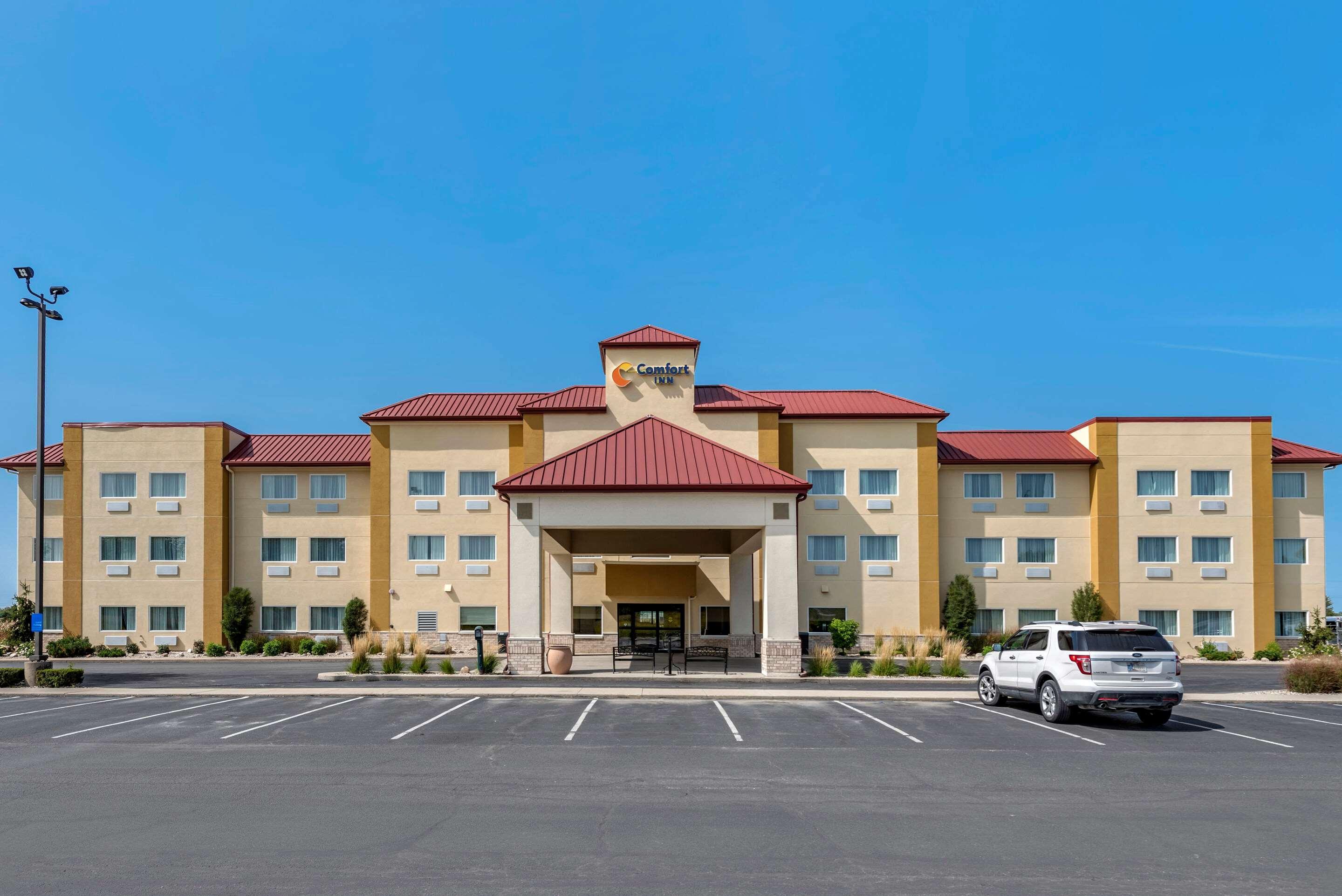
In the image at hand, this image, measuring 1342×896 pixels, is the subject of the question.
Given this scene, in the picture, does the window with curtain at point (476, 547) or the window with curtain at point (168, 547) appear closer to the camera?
the window with curtain at point (476, 547)

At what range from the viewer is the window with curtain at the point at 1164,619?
36.3 m

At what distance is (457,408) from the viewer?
123 ft

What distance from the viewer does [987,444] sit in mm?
38625

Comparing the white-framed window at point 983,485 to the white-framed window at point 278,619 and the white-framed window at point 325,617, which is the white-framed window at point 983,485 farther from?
the white-framed window at point 278,619

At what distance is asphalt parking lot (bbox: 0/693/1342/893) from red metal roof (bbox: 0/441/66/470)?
2537cm

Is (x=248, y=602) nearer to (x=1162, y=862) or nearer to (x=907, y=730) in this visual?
(x=907, y=730)

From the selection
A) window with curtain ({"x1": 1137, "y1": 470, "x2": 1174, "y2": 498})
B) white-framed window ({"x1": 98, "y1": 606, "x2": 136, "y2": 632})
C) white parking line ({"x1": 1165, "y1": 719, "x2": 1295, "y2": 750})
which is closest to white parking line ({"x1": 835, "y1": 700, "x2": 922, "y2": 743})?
white parking line ({"x1": 1165, "y1": 719, "x2": 1295, "y2": 750})

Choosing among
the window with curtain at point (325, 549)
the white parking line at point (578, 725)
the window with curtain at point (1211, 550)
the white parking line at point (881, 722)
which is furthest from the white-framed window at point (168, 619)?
the window with curtain at point (1211, 550)

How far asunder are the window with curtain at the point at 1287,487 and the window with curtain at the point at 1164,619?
271 inches

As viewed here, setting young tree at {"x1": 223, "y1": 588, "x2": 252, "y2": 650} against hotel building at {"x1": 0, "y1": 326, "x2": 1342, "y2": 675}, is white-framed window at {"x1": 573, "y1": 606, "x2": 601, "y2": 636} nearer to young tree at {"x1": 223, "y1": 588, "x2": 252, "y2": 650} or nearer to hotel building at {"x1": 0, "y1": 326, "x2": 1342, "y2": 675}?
hotel building at {"x1": 0, "y1": 326, "x2": 1342, "y2": 675}

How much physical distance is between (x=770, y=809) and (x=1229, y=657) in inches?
1319

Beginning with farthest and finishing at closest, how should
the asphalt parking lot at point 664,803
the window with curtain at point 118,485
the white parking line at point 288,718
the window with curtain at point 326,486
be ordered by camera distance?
the window with curtain at point 326,486, the window with curtain at point 118,485, the white parking line at point 288,718, the asphalt parking lot at point 664,803

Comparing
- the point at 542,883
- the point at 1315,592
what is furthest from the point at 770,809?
the point at 1315,592

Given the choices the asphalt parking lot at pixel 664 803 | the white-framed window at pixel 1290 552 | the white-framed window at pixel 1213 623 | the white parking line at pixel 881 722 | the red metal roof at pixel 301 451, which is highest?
the red metal roof at pixel 301 451
